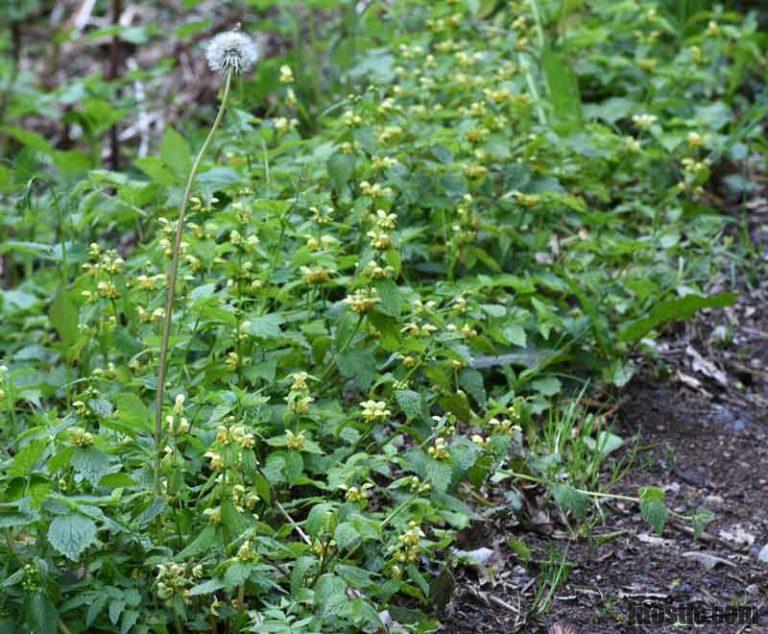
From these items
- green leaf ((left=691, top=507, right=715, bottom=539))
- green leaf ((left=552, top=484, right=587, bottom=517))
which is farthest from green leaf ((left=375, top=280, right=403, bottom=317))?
green leaf ((left=691, top=507, right=715, bottom=539))

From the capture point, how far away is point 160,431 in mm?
2465

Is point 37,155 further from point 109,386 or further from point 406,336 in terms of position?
point 406,336

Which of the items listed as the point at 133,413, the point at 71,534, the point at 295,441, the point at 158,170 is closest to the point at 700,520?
the point at 295,441

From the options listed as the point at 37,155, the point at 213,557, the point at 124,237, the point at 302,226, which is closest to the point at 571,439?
the point at 302,226

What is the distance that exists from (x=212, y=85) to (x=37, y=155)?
3.66 feet

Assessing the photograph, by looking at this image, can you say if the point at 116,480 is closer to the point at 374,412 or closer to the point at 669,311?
the point at 374,412

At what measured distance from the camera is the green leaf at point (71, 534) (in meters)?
2.18

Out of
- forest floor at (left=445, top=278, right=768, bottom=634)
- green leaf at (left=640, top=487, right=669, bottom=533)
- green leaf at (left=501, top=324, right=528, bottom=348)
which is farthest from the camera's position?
green leaf at (left=501, top=324, right=528, bottom=348)

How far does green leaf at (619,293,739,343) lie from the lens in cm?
351

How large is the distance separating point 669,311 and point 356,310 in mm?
1118

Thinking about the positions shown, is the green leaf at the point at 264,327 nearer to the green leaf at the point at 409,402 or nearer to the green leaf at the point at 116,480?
the green leaf at the point at 409,402

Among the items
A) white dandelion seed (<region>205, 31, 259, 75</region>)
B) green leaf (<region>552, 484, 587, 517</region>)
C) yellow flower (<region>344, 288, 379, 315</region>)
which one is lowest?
green leaf (<region>552, 484, 587, 517</region>)

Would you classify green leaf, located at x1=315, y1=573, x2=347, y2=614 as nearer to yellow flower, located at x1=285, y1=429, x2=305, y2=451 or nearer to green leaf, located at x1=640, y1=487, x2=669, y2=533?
yellow flower, located at x1=285, y1=429, x2=305, y2=451

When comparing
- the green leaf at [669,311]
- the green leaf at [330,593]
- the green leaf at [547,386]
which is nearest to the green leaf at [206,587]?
the green leaf at [330,593]
